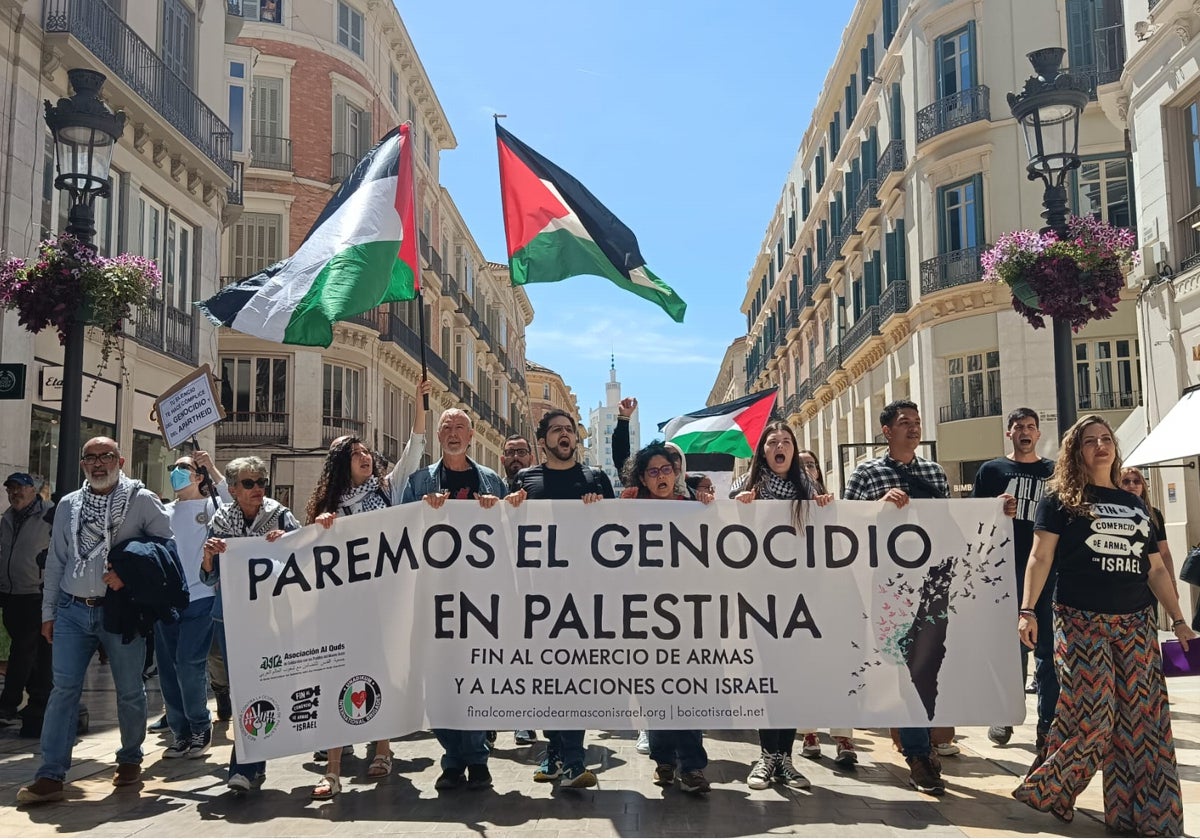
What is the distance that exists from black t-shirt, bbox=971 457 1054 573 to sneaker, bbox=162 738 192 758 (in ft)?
17.1

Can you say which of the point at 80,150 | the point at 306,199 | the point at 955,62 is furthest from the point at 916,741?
the point at 306,199

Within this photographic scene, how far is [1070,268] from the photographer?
30.1ft

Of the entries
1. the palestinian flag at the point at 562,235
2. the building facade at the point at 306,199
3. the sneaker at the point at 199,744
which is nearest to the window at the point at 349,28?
the building facade at the point at 306,199

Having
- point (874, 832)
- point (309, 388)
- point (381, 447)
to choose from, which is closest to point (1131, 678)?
point (874, 832)

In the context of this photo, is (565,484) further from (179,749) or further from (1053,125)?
(1053,125)

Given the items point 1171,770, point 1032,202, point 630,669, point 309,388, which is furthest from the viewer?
point 309,388

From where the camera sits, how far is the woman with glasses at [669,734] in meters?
5.49

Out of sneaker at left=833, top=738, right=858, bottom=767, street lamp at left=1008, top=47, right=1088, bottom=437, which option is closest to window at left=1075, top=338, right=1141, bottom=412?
street lamp at left=1008, top=47, right=1088, bottom=437

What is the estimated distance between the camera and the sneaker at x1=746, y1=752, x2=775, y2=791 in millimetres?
5602

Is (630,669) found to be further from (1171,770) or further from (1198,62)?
(1198,62)

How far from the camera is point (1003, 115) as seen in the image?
2406 centimetres

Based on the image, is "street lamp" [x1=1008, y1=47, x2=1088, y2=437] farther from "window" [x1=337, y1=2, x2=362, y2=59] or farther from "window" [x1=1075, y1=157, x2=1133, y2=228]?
"window" [x1=337, y1=2, x2=362, y2=59]

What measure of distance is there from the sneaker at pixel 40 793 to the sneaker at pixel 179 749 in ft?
4.06

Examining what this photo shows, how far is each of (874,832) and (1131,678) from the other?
134cm
